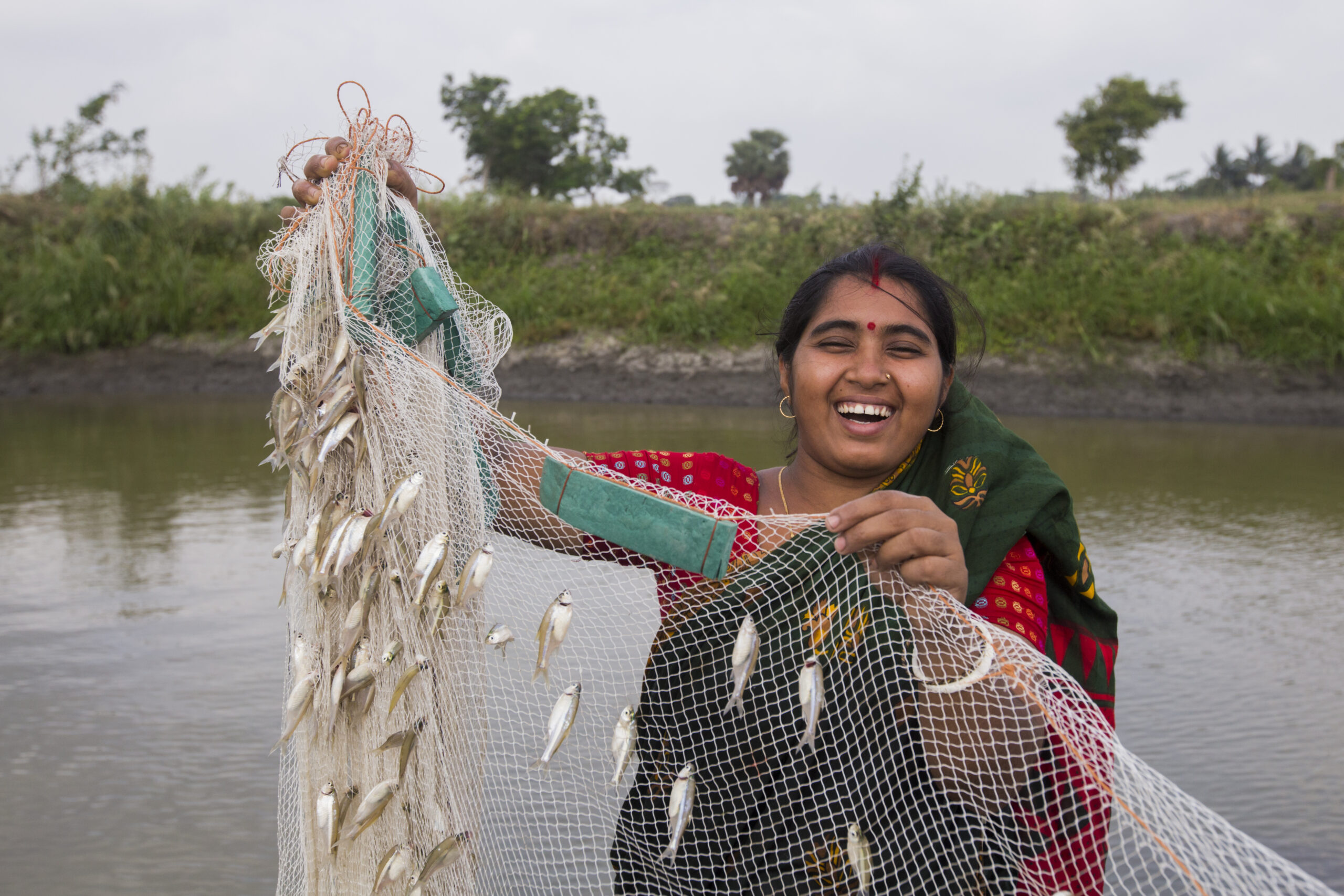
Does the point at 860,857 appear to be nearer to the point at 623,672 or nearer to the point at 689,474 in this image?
the point at 623,672

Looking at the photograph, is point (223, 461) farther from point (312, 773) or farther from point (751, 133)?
point (751, 133)

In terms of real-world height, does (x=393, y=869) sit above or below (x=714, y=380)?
above

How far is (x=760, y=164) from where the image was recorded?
4478cm

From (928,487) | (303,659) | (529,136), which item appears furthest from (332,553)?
(529,136)

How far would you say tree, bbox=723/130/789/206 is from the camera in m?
44.8

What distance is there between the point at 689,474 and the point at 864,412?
43 cm

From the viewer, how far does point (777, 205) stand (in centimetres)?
1980

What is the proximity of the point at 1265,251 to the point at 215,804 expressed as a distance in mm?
16204

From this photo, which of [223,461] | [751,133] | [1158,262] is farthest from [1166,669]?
[751,133]

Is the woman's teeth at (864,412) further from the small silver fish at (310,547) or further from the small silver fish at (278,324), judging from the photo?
the small silver fish at (278,324)

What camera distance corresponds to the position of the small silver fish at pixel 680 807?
6.41 feet

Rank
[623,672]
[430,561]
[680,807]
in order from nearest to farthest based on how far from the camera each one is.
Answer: [680,807], [430,561], [623,672]

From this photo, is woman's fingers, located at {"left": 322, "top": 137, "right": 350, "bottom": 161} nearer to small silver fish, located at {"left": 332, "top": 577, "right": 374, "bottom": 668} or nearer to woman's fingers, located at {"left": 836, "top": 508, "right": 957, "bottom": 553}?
small silver fish, located at {"left": 332, "top": 577, "right": 374, "bottom": 668}

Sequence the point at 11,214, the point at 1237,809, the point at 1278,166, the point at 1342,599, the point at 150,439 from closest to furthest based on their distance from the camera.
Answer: the point at 1237,809
the point at 1342,599
the point at 150,439
the point at 11,214
the point at 1278,166
